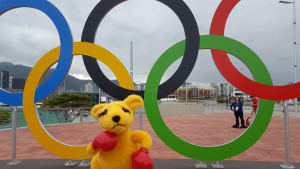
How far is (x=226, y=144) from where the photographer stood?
4363mm

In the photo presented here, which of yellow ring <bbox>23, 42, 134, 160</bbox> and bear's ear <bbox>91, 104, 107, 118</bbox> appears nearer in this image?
bear's ear <bbox>91, 104, 107, 118</bbox>

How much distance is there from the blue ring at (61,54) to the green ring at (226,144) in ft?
6.11

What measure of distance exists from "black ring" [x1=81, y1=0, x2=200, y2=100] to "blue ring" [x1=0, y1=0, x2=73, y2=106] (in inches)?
14.4

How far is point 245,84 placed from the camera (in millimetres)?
4516

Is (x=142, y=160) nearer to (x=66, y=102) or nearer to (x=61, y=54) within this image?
(x=61, y=54)

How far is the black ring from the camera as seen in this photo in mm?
4465

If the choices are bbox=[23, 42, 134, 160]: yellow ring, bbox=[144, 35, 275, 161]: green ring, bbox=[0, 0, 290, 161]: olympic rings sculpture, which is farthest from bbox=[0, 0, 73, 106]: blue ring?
bbox=[144, 35, 275, 161]: green ring

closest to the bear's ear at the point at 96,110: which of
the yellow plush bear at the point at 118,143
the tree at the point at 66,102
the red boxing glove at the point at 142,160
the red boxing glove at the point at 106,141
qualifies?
the yellow plush bear at the point at 118,143

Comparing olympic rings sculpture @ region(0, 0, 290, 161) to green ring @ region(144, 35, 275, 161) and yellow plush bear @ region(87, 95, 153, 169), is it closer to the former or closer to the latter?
green ring @ region(144, 35, 275, 161)

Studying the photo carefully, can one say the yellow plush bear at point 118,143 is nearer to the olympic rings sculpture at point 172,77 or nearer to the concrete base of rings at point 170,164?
the olympic rings sculpture at point 172,77

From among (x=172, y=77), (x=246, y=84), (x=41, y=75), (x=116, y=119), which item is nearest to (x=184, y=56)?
(x=172, y=77)

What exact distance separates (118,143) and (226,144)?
99.2 inches

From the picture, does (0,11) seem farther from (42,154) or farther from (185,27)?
(185,27)

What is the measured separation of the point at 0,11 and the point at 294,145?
936 centimetres
